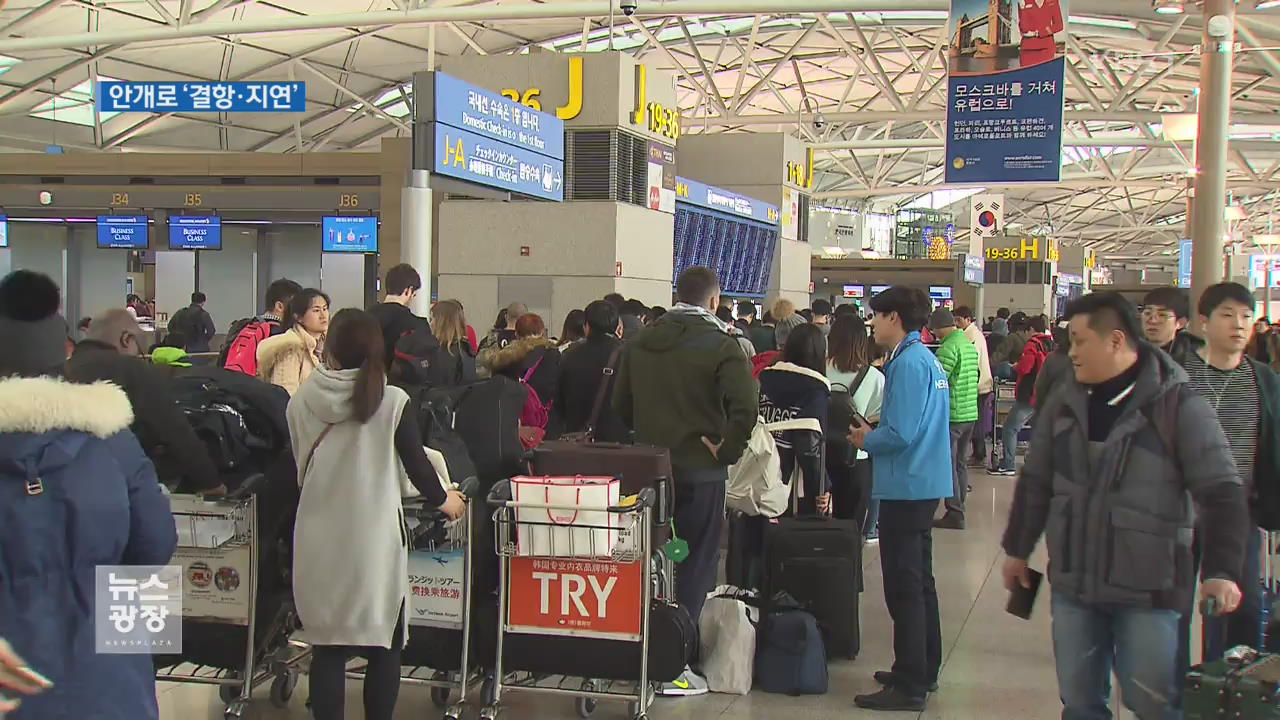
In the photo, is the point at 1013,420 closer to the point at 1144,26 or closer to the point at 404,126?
the point at 1144,26

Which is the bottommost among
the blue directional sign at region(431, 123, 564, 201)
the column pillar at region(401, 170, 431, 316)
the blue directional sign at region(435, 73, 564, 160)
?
the column pillar at region(401, 170, 431, 316)

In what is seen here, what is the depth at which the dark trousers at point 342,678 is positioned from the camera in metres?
3.81

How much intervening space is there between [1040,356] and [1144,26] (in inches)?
734

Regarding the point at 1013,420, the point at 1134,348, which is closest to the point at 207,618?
the point at 1134,348

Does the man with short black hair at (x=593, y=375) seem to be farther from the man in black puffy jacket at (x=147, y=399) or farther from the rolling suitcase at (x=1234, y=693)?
the rolling suitcase at (x=1234, y=693)

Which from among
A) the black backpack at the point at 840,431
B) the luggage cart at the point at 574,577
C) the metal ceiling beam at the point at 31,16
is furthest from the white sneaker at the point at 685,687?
the metal ceiling beam at the point at 31,16

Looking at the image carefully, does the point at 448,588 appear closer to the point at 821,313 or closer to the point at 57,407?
the point at 57,407

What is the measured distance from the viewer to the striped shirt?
431 cm

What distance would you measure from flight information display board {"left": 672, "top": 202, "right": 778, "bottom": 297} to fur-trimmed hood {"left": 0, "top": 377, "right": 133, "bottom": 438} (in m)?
12.8

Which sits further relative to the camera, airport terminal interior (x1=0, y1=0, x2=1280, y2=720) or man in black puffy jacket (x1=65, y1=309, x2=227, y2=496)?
airport terminal interior (x1=0, y1=0, x2=1280, y2=720)

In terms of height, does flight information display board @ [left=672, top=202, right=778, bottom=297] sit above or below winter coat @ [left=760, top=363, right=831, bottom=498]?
above

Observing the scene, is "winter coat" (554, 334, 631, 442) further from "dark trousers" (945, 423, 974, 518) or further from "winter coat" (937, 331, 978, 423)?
"dark trousers" (945, 423, 974, 518)

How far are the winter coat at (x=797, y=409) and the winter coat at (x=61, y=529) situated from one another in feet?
12.6

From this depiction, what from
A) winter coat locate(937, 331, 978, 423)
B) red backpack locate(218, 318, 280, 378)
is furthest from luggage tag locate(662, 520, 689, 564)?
winter coat locate(937, 331, 978, 423)
